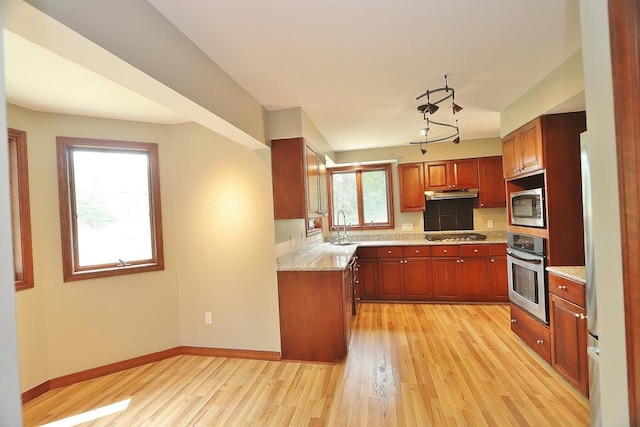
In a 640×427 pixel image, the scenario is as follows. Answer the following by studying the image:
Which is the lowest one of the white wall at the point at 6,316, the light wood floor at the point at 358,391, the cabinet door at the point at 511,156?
the light wood floor at the point at 358,391

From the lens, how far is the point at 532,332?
2719 millimetres

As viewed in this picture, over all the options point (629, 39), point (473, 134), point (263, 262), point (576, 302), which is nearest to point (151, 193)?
point (263, 262)

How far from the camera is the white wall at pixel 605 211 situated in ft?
2.55

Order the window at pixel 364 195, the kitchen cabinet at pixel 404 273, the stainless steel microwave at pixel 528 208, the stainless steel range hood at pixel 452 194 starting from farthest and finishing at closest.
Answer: the window at pixel 364 195 → the stainless steel range hood at pixel 452 194 → the kitchen cabinet at pixel 404 273 → the stainless steel microwave at pixel 528 208

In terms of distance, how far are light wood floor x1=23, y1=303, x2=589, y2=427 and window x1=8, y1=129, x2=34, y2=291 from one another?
1.04m

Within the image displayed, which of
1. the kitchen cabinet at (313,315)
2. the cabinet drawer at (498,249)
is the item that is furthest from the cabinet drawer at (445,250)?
the kitchen cabinet at (313,315)

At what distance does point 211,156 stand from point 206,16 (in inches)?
63.5

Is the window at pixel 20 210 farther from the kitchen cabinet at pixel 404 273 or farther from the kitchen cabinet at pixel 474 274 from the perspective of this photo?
the kitchen cabinet at pixel 474 274

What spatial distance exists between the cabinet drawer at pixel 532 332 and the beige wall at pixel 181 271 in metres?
2.40

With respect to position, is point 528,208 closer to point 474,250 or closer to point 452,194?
point 474,250

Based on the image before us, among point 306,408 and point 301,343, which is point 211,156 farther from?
point 306,408

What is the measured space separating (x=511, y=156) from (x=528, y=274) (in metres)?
1.19

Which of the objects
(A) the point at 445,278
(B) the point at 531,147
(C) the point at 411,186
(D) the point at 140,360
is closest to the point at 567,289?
(B) the point at 531,147

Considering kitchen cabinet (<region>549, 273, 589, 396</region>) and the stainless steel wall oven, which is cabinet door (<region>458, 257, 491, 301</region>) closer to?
the stainless steel wall oven
